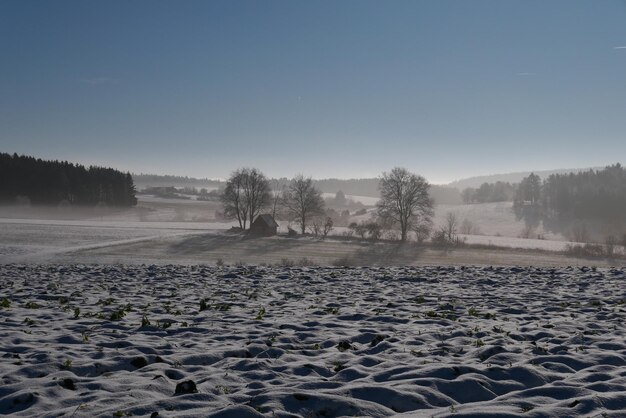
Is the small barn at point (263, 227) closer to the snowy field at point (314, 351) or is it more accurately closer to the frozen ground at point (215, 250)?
the frozen ground at point (215, 250)

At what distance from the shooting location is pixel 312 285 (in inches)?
584

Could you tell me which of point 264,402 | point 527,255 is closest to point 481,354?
point 264,402

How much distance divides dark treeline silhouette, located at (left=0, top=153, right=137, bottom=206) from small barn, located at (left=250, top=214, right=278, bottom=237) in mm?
56367

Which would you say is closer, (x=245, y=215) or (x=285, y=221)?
(x=245, y=215)

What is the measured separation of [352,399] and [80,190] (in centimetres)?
11050

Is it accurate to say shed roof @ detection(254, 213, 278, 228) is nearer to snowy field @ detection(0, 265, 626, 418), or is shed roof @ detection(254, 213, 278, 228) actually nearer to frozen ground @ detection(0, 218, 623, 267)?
frozen ground @ detection(0, 218, 623, 267)

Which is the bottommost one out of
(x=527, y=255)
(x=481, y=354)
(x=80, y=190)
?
(x=527, y=255)

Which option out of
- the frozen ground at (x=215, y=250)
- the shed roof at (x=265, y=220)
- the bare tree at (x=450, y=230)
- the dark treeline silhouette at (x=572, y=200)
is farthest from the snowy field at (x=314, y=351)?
the dark treeline silhouette at (x=572, y=200)

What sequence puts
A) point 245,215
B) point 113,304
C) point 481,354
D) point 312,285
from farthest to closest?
point 245,215 → point 312,285 → point 113,304 → point 481,354

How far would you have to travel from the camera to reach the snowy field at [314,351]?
493 centimetres

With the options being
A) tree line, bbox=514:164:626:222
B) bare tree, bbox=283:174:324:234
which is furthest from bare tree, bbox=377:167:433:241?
tree line, bbox=514:164:626:222

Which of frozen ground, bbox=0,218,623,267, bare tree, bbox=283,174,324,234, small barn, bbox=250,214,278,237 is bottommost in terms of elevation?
frozen ground, bbox=0,218,623,267

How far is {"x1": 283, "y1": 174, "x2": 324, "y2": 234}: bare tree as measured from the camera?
69562mm

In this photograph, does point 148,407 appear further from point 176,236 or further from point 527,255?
point 176,236
